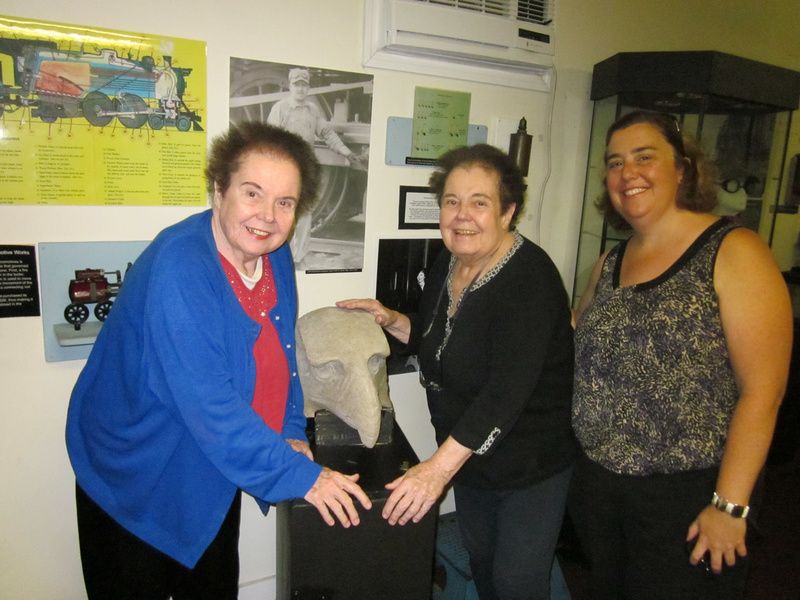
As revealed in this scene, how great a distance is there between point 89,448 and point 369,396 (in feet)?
2.07

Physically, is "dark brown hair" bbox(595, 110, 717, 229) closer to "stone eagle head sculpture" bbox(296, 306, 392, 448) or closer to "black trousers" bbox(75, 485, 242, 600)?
"stone eagle head sculpture" bbox(296, 306, 392, 448)

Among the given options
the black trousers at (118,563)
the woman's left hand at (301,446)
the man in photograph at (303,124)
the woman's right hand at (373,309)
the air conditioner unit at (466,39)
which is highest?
the air conditioner unit at (466,39)

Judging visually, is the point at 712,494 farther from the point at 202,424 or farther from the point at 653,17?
the point at 653,17

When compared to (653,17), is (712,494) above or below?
below

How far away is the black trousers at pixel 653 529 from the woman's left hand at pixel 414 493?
403 millimetres

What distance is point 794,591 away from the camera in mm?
1904

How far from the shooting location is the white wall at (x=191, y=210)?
1.31 metres

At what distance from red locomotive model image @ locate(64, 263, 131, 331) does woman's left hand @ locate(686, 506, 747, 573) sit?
1501mm

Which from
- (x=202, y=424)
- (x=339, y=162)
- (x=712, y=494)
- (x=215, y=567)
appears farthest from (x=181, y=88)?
(x=712, y=494)

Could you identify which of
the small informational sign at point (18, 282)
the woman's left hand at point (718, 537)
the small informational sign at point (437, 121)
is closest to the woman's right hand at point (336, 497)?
the woman's left hand at point (718, 537)

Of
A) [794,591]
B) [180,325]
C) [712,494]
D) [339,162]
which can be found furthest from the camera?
[794,591]

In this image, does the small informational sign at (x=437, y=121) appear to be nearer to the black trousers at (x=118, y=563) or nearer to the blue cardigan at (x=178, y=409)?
the blue cardigan at (x=178, y=409)

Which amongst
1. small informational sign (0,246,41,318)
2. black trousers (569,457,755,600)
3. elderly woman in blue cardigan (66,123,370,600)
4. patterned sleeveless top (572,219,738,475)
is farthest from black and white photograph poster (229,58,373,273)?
black trousers (569,457,755,600)

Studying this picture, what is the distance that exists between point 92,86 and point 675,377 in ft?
4.92
